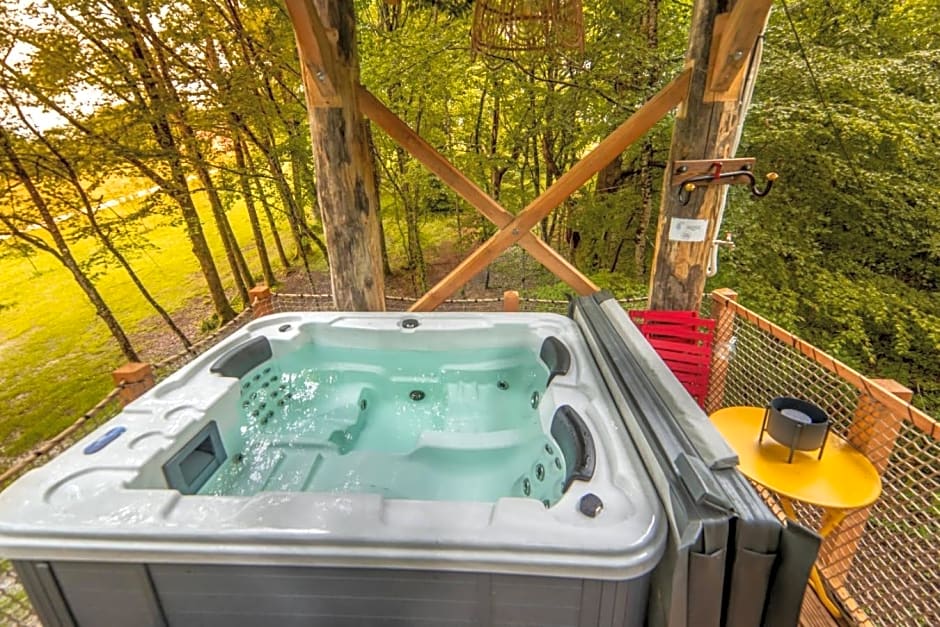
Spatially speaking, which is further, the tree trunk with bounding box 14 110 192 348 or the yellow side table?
the tree trunk with bounding box 14 110 192 348

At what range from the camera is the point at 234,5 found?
13.5 feet

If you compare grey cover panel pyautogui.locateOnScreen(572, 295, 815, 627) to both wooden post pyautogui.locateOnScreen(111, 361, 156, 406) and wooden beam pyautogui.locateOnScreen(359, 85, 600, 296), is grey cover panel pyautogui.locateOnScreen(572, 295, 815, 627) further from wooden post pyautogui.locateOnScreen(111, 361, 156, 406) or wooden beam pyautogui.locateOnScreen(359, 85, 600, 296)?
wooden post pyautogui.locateOnScreen(111, 361, 156, 406)

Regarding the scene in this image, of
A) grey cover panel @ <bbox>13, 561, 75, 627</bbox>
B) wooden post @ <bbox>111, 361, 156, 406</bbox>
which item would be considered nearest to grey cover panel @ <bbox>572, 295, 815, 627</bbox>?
grey cover panel @ <bbox>13, 561, 75, 627</bbox>

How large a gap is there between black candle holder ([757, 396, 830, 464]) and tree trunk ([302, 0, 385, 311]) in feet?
7.05

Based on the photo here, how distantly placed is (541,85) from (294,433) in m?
4.39

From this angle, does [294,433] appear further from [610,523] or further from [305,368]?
[610,523]

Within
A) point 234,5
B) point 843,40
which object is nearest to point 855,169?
point 843,40

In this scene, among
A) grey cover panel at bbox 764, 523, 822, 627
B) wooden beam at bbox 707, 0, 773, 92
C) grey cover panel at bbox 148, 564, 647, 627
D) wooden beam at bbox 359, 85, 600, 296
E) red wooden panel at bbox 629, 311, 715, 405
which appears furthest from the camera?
wooden beam at bbox 359, 85, 600, 296

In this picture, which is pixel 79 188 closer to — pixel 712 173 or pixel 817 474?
pixel 712 173

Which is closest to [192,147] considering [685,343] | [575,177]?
[575,177]

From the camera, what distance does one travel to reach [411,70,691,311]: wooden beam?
2.23 m

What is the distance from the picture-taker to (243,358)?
219 centimetres

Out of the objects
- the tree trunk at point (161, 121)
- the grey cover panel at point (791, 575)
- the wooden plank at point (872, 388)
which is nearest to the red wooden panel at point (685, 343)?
the wooden plank at point (872, 388)

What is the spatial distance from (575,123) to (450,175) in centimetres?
252
